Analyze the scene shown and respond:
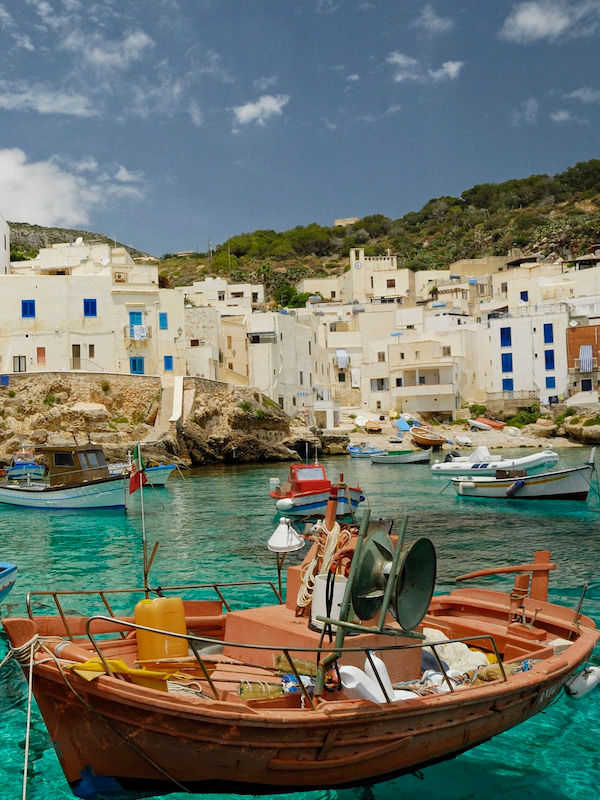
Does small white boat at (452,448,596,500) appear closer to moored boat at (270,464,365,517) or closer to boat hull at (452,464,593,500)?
boat hull at (452,464,593,500)

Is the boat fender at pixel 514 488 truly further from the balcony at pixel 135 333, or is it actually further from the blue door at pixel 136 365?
the balcony at pixel 135 333

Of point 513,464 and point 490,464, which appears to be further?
point 490,464

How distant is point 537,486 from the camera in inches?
1069

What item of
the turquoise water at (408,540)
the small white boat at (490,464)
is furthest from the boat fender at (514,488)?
the small white boat at (490,464)

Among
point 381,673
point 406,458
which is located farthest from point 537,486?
point 381,673

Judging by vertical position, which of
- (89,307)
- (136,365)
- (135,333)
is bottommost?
(136,365)

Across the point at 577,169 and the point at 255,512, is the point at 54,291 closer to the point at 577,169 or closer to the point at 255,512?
the point at 255,512

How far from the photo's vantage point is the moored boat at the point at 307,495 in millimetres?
23719

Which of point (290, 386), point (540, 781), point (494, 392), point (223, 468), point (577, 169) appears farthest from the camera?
point (577, 169)

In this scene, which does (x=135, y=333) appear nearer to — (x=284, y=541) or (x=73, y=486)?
A: (x=73, y=486)

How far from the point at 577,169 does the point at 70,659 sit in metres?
131

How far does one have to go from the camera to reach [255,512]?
25.2 metres

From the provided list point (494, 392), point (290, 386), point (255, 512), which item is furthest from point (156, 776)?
point (494, 392)

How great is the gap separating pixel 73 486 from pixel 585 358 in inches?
1797
